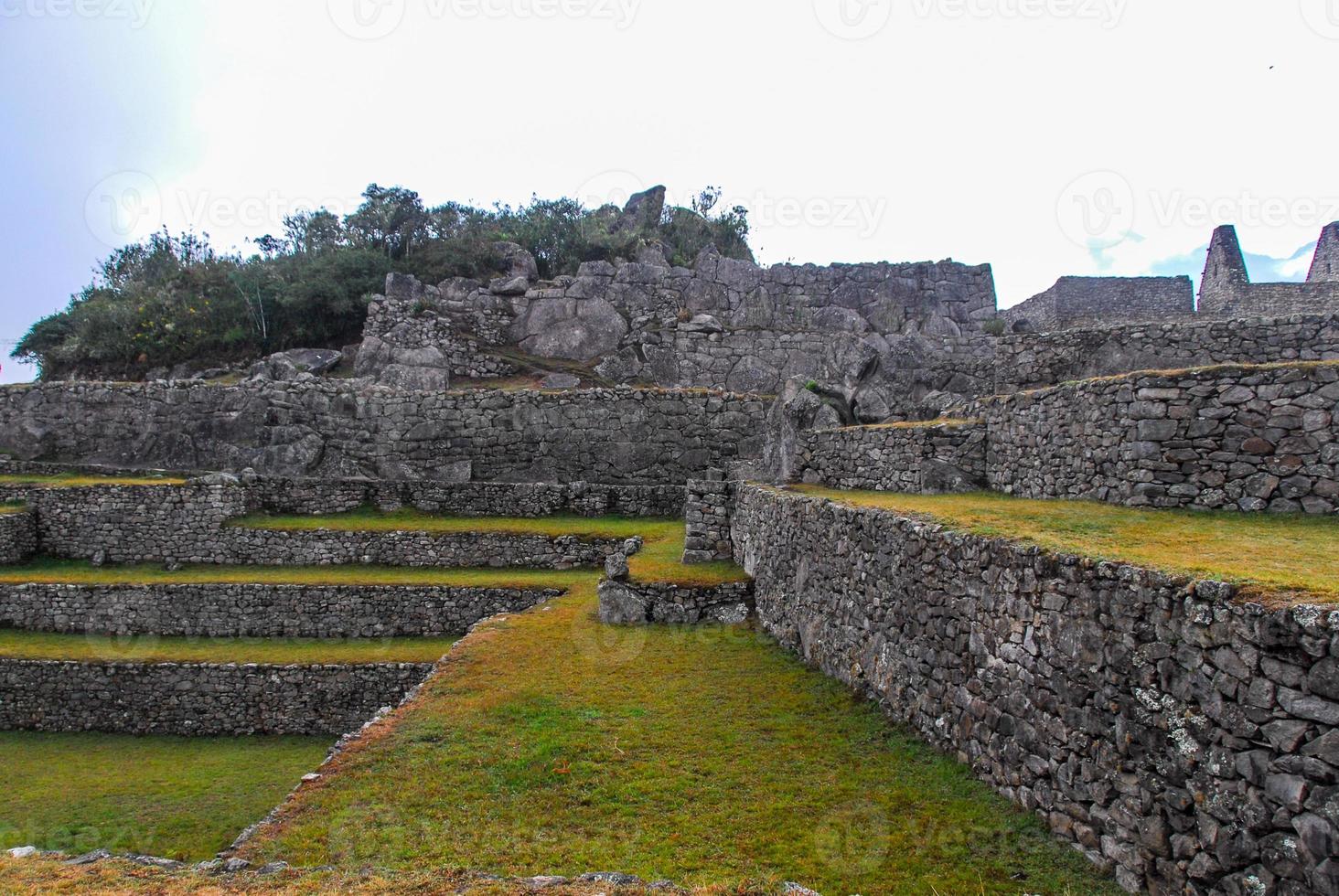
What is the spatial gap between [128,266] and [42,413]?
20988 millimetres

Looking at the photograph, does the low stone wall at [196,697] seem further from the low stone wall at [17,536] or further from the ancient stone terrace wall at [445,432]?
the ancient stone terrace wall at [445,432]

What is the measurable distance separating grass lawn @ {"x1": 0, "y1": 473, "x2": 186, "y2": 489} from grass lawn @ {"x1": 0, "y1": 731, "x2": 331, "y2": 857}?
22.3 ft

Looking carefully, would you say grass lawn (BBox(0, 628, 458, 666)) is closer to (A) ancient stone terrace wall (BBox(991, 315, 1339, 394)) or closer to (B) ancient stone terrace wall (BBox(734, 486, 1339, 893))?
(B) ancient stone terrace wall (BBox(734, 486, 1339, 893))

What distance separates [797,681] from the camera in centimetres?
948

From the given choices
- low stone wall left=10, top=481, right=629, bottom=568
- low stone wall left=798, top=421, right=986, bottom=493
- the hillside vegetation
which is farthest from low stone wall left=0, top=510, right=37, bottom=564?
low stone wall left=798, top=421, right=986, bottom=493

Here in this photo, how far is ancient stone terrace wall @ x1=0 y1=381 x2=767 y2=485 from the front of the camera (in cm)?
2183

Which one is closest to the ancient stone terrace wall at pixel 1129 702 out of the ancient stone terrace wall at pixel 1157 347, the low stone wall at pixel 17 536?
the ancient stone terrace wall at pixel 1157 347

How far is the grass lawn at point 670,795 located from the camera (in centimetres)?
545

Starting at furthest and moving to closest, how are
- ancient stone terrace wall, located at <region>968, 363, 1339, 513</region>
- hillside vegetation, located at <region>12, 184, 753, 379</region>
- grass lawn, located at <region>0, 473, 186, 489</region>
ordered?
hillside vegetation, located at <region>12, 184, 753, 379</region>
grass lawn, located at <region>0, 473, 186, 489</region>
ancient stone terrace wall, located at <region>968, 363, 1339, 513</region>

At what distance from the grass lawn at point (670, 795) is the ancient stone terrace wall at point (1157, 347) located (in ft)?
20.6

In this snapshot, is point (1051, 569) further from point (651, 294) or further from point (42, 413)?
point (42, 413)

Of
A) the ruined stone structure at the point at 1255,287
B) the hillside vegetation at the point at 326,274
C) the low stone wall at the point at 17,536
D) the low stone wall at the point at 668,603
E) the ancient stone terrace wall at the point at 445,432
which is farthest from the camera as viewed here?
the hillside vegetation at the point at 326,274

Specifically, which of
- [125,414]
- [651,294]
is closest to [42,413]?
[125,414]

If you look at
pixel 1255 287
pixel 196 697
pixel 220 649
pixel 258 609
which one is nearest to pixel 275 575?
pixel 258 609
